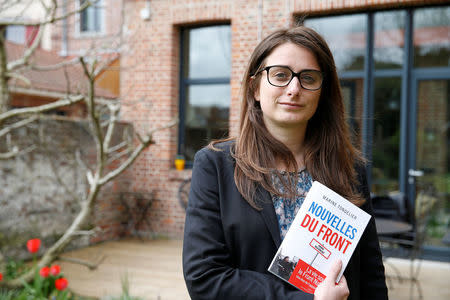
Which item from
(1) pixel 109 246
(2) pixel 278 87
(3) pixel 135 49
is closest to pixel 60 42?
(3) pixel 135 49

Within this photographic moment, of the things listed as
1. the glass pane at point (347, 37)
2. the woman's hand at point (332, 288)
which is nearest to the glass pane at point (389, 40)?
the glass pane at point (347, 37)

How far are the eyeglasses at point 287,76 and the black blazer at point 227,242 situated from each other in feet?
0.92

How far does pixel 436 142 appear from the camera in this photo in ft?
20.8

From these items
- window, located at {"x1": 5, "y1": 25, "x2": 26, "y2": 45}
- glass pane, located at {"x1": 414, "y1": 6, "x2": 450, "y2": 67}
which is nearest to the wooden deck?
glass pane, located at {"x1": 414, "y1": 6, "x2": 450, "y2": 67}

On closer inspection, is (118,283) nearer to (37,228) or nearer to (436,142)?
(37,228)

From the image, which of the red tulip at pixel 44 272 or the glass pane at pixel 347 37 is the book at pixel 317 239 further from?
the glass pane at pixel 347 37

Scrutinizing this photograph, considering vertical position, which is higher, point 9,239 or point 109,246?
point 9,239

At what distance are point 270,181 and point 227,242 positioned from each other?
0.23 m

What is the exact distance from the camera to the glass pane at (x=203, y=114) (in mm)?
6988

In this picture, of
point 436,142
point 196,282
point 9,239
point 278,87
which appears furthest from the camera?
point 436,142

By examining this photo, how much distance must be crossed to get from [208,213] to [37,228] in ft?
15.9

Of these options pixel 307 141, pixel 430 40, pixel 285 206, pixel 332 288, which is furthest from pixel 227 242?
pixel 430 40

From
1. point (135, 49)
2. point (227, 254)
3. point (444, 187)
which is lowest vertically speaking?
point (444, 187)

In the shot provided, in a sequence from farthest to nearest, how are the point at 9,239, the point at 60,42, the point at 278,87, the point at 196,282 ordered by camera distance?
the point at 60,42 < the point at 9,239 < the point at 278,87 < the point at 196,282
